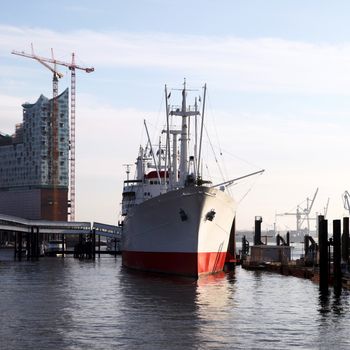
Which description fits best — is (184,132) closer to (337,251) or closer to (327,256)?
(327,256)

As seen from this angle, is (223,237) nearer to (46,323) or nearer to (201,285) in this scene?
(201,285)

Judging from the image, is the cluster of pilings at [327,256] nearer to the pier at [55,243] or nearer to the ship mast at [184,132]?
the ship mast at [184,132]

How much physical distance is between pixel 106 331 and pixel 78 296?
52.6 ft

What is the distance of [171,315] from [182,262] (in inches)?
921

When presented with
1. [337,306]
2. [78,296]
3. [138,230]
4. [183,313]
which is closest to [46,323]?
[183,313]

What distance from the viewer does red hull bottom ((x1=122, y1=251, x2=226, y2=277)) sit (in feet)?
206

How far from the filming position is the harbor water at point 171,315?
105ft

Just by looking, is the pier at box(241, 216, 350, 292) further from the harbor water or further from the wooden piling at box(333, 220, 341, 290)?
the harbor water

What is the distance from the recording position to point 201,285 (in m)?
57.5

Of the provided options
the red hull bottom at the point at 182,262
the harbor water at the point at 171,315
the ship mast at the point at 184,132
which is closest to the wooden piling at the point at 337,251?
the harbor water at the point at 171,315

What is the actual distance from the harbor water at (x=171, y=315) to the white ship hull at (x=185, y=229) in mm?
2425

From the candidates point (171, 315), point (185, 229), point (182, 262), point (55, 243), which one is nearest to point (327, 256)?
point (185, 229)

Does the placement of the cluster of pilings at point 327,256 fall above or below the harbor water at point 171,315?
above

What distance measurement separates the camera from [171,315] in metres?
39.9
